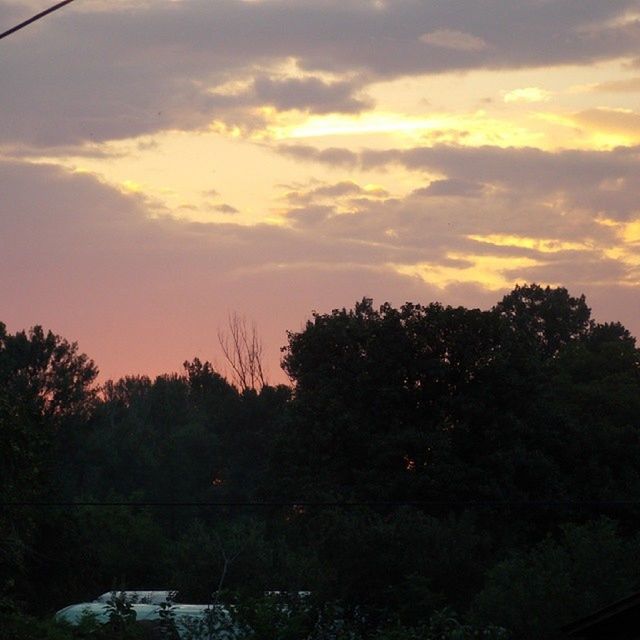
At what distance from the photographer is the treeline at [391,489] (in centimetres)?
2972

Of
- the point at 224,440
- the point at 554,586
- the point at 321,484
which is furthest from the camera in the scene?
the point at 224,440

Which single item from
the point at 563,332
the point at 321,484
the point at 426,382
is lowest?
the point at 321,484

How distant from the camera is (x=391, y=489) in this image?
166 feet

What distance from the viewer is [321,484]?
52562mm

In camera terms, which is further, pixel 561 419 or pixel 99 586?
pixel 561 419

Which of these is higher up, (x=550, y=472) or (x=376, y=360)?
(x=376, y=360)

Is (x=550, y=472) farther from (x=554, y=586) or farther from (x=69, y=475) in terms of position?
(x=69, y=475)

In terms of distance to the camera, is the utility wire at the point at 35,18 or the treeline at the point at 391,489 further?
the treeline at the point at 391,489

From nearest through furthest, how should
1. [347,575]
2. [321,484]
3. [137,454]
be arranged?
[347,575] < [321,484] < [137,454]

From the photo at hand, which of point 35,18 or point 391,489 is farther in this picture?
point 391,489

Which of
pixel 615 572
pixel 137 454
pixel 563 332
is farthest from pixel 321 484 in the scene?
pixel 563 332

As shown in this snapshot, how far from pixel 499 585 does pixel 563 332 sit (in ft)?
230

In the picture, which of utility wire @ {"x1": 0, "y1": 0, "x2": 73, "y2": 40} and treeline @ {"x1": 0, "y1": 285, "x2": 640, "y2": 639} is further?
treeline @ {"x1": 0, "y1": 285, "x2": 640, "y2": 639}

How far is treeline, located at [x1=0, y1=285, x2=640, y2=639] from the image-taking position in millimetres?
29719
